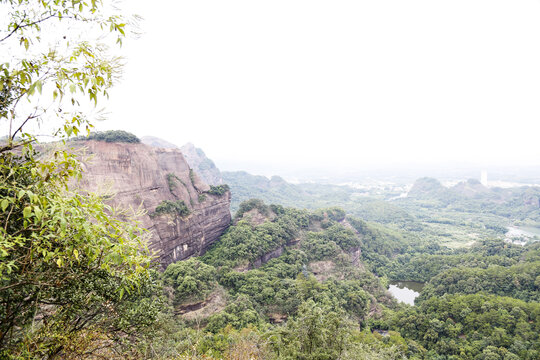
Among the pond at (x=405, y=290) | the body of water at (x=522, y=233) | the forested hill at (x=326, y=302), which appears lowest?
the body of water at (x=522, y=233)

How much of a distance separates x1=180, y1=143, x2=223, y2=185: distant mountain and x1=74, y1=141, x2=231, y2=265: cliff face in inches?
2139

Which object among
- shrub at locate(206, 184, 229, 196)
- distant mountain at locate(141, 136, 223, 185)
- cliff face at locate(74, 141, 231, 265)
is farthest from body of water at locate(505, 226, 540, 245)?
distant mountain at locate(141, 136, 223, 185)

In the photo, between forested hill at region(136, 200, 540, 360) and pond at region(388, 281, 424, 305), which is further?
pond at region(388, 281, 424, 305)

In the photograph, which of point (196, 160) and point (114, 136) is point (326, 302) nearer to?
point (114, 136)

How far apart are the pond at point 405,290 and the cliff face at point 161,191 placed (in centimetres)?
2957

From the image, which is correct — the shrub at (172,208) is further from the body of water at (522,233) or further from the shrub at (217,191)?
the body of water at (522,233)

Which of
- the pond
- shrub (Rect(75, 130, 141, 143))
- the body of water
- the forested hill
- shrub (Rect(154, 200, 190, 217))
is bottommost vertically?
the body of water

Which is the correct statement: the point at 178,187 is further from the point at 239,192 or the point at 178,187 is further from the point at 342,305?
the point at 239,192

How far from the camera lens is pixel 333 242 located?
124ft

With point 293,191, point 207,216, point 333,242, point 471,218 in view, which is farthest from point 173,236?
point 471,218

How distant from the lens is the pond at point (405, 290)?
38094 millimetres

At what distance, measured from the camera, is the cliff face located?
22.4m

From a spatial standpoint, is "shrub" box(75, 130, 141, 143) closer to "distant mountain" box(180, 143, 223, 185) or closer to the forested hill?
the forested hill

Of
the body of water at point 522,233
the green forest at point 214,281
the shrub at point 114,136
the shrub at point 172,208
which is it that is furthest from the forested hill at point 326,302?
the body of water at point 522,233
